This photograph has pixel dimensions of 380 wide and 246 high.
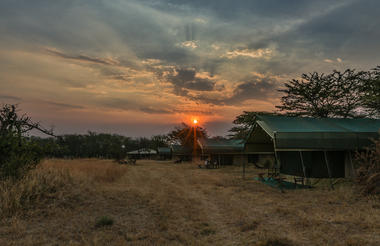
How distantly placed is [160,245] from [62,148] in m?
6.78

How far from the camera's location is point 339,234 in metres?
5.72

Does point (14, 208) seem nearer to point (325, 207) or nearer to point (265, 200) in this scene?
point (265, 200)

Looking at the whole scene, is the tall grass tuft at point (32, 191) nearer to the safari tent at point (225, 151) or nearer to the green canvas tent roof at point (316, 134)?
the green canvas tent roof at point (316, 134)

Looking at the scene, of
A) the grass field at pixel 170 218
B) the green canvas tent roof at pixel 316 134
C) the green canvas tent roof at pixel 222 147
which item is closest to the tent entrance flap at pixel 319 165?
the green canvas tent roof at pixel 316 134

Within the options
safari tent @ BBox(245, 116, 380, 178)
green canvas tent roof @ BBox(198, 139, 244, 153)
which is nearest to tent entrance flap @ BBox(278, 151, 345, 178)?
safari tent @ BBox(245, 116, 380, 178)

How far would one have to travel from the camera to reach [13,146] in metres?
8.58

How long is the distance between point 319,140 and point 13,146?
1410 cm

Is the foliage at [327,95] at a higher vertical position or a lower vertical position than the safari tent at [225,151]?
higher

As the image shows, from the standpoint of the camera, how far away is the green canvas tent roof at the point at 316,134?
11836 millimetres

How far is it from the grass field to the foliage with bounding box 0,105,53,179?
62cm

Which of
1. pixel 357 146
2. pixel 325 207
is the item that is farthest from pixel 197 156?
pixel 325 207

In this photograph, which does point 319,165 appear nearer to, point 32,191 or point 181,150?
point 32,191

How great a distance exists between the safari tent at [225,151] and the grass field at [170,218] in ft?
74.6

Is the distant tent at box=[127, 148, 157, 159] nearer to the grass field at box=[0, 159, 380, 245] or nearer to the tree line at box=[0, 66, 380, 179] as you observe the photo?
the tree line at box=[0, 66, 380, 179]
